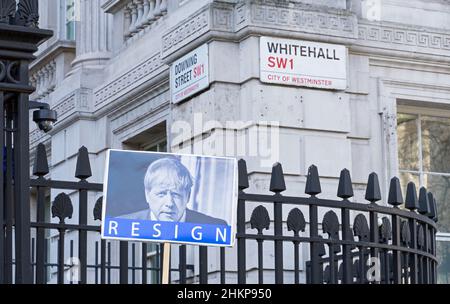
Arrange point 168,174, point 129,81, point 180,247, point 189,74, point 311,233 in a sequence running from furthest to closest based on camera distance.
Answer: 1. point 129,81
2. point 189,74
3. point 311,233
4. point 180,247
5. point 168,174

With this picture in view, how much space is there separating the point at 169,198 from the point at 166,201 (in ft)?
0.10

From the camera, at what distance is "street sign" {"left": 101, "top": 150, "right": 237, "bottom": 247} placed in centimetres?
718

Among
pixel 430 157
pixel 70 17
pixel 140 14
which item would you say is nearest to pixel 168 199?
pixel 430 157

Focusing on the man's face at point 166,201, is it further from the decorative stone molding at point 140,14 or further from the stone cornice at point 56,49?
the stone cornice at point 56,49

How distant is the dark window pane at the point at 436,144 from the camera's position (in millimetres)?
14180

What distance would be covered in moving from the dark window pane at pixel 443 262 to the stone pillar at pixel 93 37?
4904 mm

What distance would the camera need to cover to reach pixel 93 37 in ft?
54.6

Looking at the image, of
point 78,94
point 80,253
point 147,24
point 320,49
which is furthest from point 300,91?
point 80,253

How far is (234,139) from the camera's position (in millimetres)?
12234

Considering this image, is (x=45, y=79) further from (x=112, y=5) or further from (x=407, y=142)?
(x=407, y=142)

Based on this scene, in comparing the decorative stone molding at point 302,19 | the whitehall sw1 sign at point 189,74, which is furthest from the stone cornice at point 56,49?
the decorative stone molding at point 302,19
